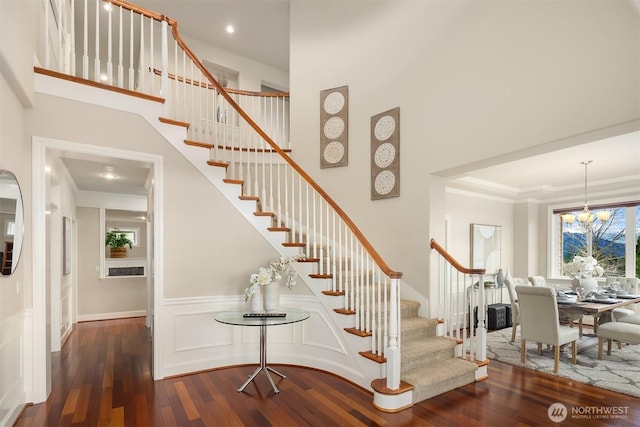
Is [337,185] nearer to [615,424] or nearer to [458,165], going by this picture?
[458,165]

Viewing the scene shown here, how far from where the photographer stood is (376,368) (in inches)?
126

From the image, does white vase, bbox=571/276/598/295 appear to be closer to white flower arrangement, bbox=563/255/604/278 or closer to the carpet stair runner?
white flower arrangement, bbox=563/255/604/278

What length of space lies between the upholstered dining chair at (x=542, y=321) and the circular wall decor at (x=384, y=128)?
2572 mm

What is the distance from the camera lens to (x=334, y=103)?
5.27 m

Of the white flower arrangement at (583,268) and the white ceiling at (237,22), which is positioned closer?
the white flower arrangement at (583,268)

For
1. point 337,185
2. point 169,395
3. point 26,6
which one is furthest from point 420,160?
point 26,6

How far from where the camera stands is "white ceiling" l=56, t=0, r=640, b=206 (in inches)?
197

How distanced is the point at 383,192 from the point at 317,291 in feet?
5.40

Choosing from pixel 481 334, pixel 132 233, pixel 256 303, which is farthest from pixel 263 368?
pixel 132 233

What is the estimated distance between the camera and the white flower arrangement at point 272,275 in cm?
349

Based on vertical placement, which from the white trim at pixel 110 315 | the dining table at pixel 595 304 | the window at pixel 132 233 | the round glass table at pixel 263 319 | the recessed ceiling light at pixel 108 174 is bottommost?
the white trim at pixel 110 315

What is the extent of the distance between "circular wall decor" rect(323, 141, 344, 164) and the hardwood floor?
300 centimetres

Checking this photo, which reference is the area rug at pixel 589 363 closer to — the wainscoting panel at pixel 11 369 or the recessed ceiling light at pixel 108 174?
the wainscoting panel at pixel 11 369

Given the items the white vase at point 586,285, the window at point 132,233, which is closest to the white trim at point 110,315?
the window at point 132,233
